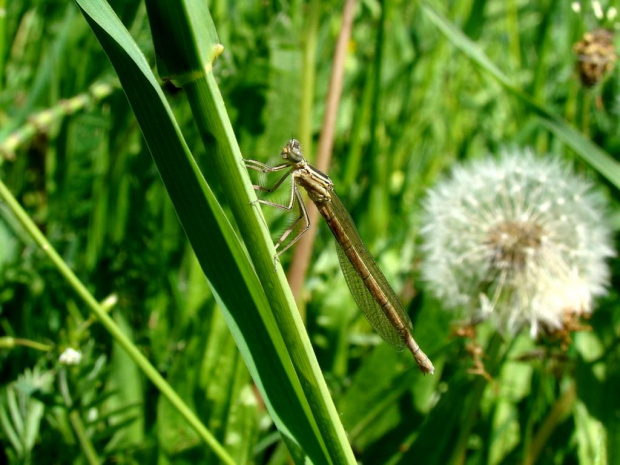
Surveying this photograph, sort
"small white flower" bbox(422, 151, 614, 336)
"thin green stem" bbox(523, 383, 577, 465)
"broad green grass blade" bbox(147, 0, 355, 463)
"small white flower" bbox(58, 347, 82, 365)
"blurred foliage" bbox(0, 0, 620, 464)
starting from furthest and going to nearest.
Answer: "thin green stem" bbox(523, 383, 577, 465) → "small white flower" bbox(422, 151, 614, 336) → "blurred foliage" bbox(0, 0, 620, 464) → "small white flower" bbox(58, 347, 82, 365) → "broad green grass blade" bbox(147, 0, 355, 463)

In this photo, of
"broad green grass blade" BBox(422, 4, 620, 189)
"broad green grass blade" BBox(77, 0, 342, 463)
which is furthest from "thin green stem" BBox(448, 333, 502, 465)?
"broad green grass blade" BBox(77, 0, 342, 463)

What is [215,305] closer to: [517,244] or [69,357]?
[69,357]

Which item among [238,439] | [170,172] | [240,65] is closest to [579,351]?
[238,439]

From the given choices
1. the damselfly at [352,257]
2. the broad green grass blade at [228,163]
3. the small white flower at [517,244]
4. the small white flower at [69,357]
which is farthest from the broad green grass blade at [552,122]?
the small white flower at [69,357]

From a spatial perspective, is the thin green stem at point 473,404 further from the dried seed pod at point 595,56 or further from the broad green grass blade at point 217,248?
the dried seed pod at point 595,56

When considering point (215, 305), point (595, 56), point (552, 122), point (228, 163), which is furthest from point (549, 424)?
point (228, 163)

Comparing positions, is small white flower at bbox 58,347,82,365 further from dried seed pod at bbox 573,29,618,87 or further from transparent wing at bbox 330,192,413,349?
dried seed pod at bbox 573,29,618,87

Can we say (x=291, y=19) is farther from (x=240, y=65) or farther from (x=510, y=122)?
(x=510, y=122)
